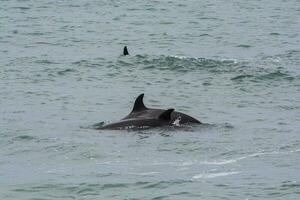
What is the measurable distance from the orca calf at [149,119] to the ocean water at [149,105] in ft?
1.32

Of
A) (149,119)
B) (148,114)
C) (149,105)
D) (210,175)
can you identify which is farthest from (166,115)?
(210,175)

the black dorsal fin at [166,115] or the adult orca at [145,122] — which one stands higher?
the black dorsal fin at [166,115]

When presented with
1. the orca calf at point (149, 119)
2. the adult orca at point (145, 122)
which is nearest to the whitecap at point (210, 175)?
the orca calf at point (149, 119)

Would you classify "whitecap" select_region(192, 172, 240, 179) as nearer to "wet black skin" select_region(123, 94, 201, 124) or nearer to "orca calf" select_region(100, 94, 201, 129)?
"orca calf" select_region(100, 94, 201, 129)

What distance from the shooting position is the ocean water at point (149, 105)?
57.0ft

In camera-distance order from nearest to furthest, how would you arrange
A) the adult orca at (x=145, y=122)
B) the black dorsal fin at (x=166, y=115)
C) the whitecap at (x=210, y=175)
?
the whitecap at (x=210, y=175)
the black dorsal fin at (x=166, y=115)
the adult orca at (x=145, y=122)

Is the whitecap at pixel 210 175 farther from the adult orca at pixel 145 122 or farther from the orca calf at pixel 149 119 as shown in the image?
the adult orca at pixel 145 122

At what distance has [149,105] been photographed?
1080 inches

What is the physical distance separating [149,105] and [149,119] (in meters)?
4.35

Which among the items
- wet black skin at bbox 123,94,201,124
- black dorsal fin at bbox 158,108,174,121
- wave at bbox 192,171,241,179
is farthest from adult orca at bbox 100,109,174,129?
wave at bbox 192,171,241,179

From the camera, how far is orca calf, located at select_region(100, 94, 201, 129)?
22.9 meters

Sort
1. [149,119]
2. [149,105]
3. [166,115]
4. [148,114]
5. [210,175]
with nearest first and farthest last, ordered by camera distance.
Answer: [210,175] → [166,115] → [149,119] → [148,114] → [149,105]

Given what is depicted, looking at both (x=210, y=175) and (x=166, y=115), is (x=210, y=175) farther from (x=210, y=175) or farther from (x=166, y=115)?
(x=166, y=115)

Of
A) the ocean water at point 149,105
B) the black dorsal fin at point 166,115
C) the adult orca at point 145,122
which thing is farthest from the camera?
the adult orca at point 145,122
